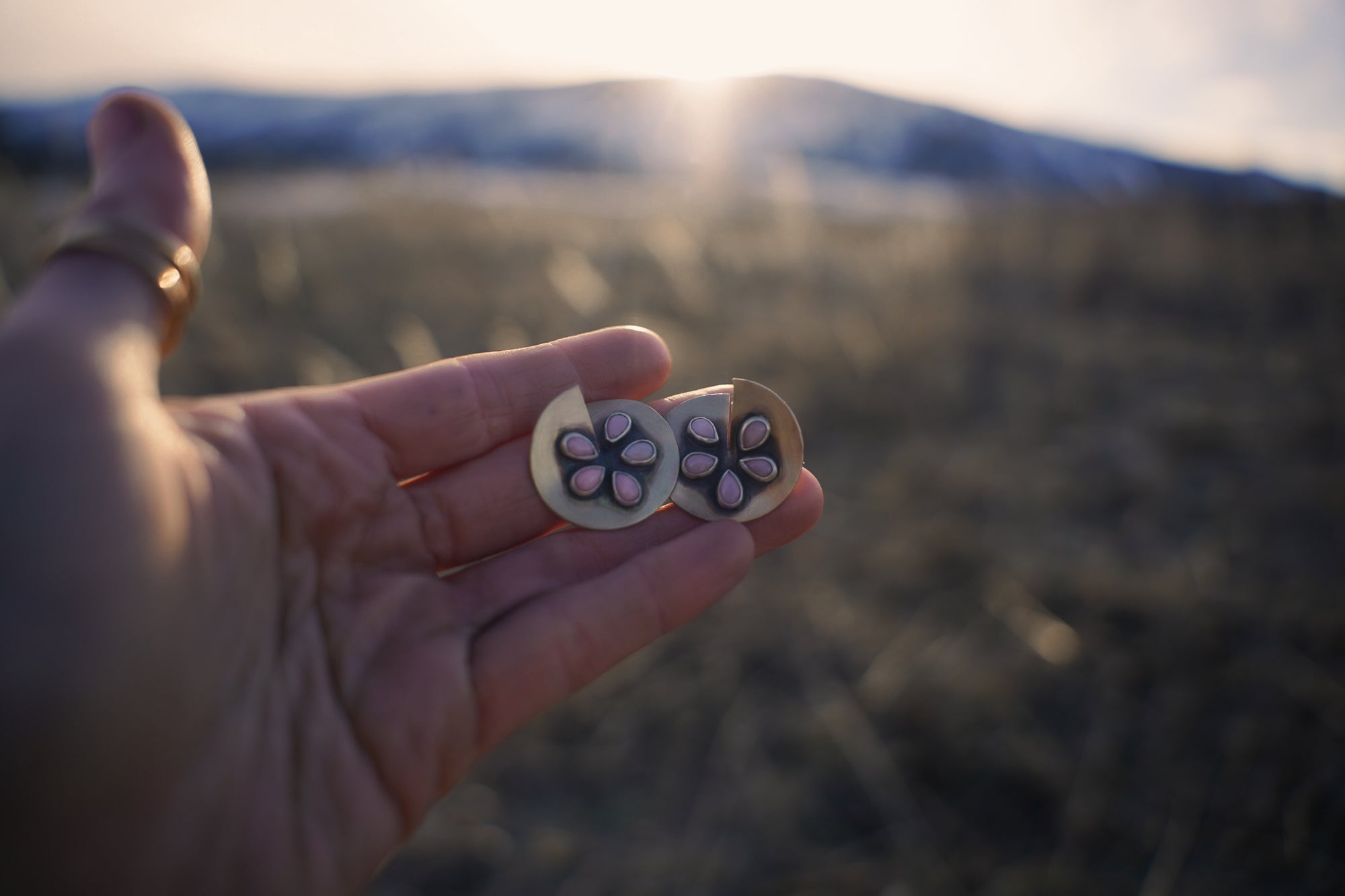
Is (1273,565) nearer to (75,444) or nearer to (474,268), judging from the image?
(75,444)

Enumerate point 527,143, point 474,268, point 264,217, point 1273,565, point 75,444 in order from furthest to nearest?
point 527,143, point 264,217, point 474,268, point 1273,565, point 75,444

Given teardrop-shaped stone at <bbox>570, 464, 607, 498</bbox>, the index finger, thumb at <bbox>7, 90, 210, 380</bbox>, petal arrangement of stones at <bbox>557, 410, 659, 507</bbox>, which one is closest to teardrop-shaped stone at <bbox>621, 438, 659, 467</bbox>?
petal arrangement of stones at <bbox>557, 410, 659, 507</bbox>

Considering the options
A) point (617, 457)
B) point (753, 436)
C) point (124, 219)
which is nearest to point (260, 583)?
point (124, 219)

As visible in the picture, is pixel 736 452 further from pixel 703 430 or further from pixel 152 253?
pixel 152 253

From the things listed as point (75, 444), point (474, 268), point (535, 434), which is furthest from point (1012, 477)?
point (474, 268)

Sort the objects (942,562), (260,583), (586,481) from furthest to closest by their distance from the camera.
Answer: (942,562), (586,481), (260,583)
